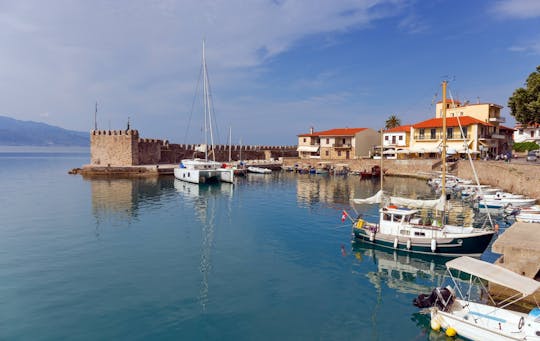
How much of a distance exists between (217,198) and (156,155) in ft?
114

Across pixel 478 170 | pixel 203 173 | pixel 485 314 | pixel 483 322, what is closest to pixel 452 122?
pixel 478 170

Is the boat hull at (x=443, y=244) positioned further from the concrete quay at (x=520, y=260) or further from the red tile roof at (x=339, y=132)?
the red tile roof at (x=339, y=132)

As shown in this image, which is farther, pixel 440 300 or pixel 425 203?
pixel 425 203

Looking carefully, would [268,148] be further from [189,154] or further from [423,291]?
[423,291]

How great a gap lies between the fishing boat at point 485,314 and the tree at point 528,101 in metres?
32.5

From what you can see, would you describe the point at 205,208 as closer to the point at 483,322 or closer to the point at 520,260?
the point at 520,260

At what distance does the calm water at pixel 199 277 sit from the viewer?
11.5 m

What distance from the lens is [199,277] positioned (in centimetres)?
1561

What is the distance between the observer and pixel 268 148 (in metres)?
88.9

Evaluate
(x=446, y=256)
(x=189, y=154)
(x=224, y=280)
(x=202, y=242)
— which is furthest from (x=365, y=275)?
(x=189, y=154)

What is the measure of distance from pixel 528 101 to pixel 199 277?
133ft

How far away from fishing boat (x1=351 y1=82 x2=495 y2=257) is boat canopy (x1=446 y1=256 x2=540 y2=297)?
6627 millimetres

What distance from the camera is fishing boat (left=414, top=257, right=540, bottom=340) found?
986 centimetres

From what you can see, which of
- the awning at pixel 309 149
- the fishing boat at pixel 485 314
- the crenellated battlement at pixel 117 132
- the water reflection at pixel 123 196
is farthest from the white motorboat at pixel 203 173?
the fishing boat at pixel 485 314
